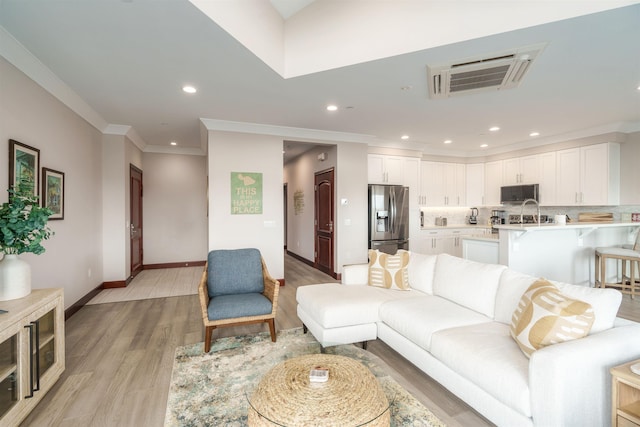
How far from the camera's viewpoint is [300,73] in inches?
119

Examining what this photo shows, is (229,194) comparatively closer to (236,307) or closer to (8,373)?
(236,307)

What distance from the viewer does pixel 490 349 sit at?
69.7 inches

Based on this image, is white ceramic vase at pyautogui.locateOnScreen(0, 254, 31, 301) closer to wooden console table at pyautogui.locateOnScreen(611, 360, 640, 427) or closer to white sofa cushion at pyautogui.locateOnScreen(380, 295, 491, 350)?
white sofa cushion at pyautogui.locateOnScreen(380, 295, 491, 350)

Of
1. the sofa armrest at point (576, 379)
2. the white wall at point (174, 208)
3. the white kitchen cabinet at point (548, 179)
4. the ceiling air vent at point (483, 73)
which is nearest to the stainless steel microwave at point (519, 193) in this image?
the white kitchen cabinet at point (548, 179)

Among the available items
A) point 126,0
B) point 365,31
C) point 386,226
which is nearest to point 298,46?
point 365,31

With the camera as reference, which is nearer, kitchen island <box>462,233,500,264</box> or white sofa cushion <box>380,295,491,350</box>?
white sofa cushion <box>380,295,491,350</box>

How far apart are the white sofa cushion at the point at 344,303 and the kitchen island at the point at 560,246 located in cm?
168

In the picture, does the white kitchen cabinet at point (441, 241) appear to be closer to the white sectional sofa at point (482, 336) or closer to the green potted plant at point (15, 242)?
the white sectional sofa at point (482, 336)

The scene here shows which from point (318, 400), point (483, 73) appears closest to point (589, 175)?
point (483, 73)

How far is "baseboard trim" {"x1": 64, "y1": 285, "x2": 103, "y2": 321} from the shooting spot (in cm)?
362

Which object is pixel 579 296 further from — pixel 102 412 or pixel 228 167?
pixel 228 167

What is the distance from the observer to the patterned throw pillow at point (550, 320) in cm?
157

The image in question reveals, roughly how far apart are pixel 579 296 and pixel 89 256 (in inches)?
219

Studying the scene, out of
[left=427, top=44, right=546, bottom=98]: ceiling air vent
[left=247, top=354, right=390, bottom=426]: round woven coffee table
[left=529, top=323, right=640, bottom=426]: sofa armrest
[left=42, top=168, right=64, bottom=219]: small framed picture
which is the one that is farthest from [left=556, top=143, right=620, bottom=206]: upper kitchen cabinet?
[left=42, top=168, right=64, bottom=219]: small framed picture
